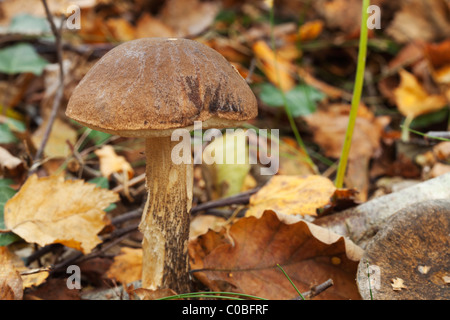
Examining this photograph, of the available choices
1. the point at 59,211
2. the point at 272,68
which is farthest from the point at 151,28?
the point at 59,211

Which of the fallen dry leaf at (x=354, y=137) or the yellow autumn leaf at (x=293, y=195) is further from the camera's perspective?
the fallen dry leaf at (x=354, y=137)

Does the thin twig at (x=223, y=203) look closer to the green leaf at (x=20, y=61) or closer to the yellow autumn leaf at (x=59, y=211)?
the yellow autumn leaf at (x=59, y=211)

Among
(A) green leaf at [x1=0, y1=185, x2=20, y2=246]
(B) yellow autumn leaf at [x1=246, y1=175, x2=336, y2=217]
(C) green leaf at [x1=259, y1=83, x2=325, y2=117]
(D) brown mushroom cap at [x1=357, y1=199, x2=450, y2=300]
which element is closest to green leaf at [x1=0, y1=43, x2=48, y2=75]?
(A) green leaf at [x1=0, y1=185, x2=20, y2=246]

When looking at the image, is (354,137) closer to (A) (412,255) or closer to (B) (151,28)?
(A) (412,255)

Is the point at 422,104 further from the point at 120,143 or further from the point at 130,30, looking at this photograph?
the point at 130,30
